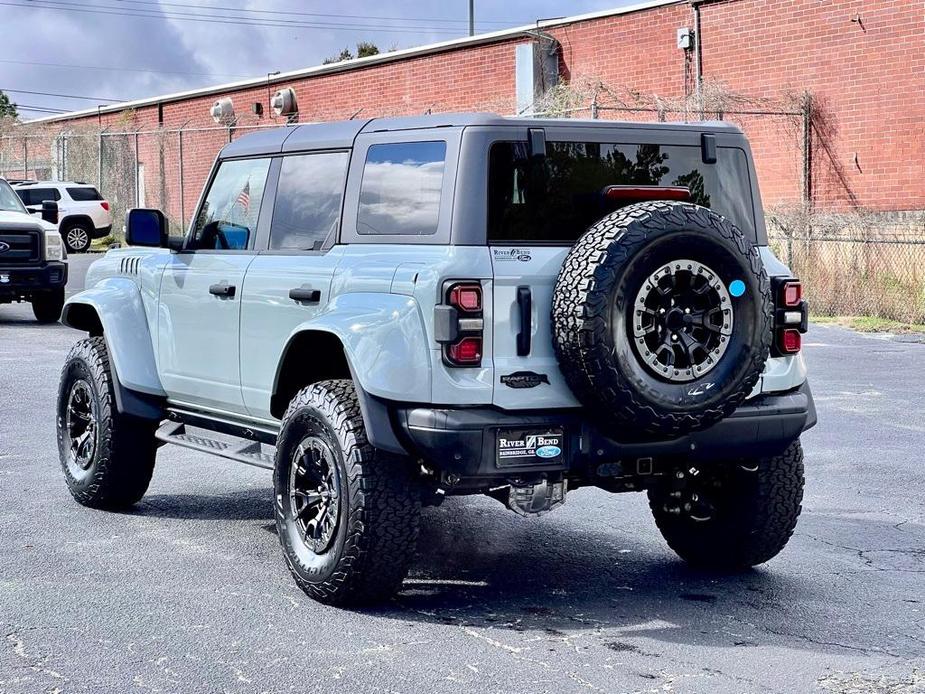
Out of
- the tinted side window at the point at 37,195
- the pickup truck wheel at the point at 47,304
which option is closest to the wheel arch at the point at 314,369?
the pickup truck wheel at the point at 47,304

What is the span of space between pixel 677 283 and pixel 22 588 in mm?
3102

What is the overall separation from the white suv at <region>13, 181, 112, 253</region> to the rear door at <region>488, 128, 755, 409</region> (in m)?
31.4

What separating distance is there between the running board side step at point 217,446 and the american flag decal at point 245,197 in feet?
3.92

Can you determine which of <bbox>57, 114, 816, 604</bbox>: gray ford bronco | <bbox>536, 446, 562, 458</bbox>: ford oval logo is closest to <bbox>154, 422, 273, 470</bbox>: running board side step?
<bbox>57, 114, 816, 604</bbox>: gray ford bronco

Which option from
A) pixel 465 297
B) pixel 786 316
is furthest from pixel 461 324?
pixel 786 316

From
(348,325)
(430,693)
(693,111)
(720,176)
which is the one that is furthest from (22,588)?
(693,111)

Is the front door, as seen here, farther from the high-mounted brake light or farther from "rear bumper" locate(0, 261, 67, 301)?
"rear bumper" locate(0, 261, 67, 301)

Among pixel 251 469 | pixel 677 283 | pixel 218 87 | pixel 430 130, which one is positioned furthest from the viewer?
pixel 218 87

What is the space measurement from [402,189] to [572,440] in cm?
130

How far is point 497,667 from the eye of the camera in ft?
16.6

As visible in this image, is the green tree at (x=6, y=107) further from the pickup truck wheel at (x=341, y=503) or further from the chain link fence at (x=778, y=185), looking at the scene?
the pickup truck wheel at (x=341, y=503)

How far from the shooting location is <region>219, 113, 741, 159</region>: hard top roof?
19.0 feet

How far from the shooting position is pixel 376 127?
6262 millimetres

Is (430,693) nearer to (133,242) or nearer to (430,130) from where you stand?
(430,130)
